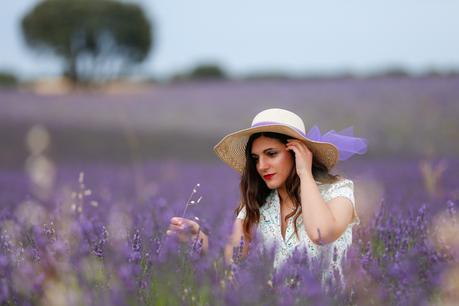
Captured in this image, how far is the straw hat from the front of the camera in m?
2.74

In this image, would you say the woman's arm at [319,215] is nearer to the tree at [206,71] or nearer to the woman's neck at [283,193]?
the woman's neck at [283,193]

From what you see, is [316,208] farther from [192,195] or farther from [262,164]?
[192,195]

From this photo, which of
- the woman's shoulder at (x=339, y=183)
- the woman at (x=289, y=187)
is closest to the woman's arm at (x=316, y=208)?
the woman at (x=289, y=187)

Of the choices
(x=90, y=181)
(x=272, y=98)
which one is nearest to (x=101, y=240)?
(x=90, y=181)

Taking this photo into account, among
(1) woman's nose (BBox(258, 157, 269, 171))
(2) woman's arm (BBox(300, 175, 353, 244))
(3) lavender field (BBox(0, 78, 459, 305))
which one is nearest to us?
(3) lavender field (BBox(0, 78, 459, 305))

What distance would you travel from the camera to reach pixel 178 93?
1920 cm

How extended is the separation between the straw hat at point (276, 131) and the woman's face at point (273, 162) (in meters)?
0.06

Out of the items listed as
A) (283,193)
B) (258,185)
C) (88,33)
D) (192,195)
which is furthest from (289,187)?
(88,33)

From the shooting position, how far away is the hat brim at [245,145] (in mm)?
2736

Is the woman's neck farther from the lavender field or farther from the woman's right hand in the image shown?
the woman's right hand

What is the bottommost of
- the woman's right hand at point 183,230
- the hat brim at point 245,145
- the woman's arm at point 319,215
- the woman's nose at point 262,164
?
the woman's right hand at point 183,230

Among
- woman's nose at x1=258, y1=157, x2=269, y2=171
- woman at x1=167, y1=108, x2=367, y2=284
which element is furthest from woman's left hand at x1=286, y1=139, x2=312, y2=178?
woman's nose at x1=258, y1=157, x2=269, y2=171

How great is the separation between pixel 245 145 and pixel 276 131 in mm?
284

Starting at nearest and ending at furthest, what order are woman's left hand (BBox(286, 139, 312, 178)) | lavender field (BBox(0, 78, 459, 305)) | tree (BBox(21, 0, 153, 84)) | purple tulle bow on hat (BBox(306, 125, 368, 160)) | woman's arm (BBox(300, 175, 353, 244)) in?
1. lavender field (BBox(0, 78, 459, 305))
2. woman's arm (BBox(300, 175, 353, 244))
3. woman's left hand (BBox(286, 139, 312, 178))
4. purple tulle bow on hat (BBox(306, 125, 368, 160))
5. tree (BBox(21, 0, 153, 84))
